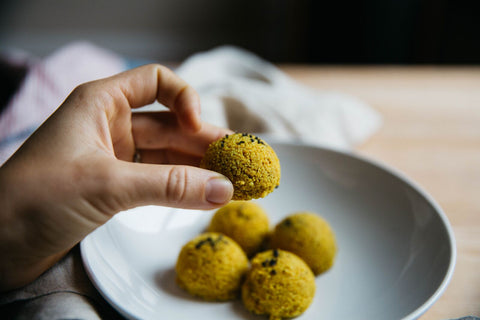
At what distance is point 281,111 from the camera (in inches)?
36.3

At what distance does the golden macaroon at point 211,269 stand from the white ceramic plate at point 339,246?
0.06 feet

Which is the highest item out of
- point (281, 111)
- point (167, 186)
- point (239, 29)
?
point (167, 186)

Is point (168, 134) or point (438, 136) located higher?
point (168, 134)

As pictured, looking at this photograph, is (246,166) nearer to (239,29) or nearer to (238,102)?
(238,102)

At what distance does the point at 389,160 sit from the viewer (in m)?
0.90

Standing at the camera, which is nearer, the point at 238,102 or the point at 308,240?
the point at 308,240

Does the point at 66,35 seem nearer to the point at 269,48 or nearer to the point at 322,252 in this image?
the point at 269,48

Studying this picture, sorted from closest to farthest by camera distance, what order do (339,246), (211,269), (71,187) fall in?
(71,187), (211,269), (339,246)

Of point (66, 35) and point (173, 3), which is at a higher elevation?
point (173, 3)

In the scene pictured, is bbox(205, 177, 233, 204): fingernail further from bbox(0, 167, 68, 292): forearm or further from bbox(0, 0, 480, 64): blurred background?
bbox(0, 0, 480, 64): blurred background

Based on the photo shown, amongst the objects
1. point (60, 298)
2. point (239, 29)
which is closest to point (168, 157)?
point (60, 298)

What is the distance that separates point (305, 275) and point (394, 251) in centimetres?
19

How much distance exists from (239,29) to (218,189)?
6.58 ft

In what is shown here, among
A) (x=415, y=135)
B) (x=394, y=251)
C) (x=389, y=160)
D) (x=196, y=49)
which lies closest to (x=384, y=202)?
(x=394, y=251)
